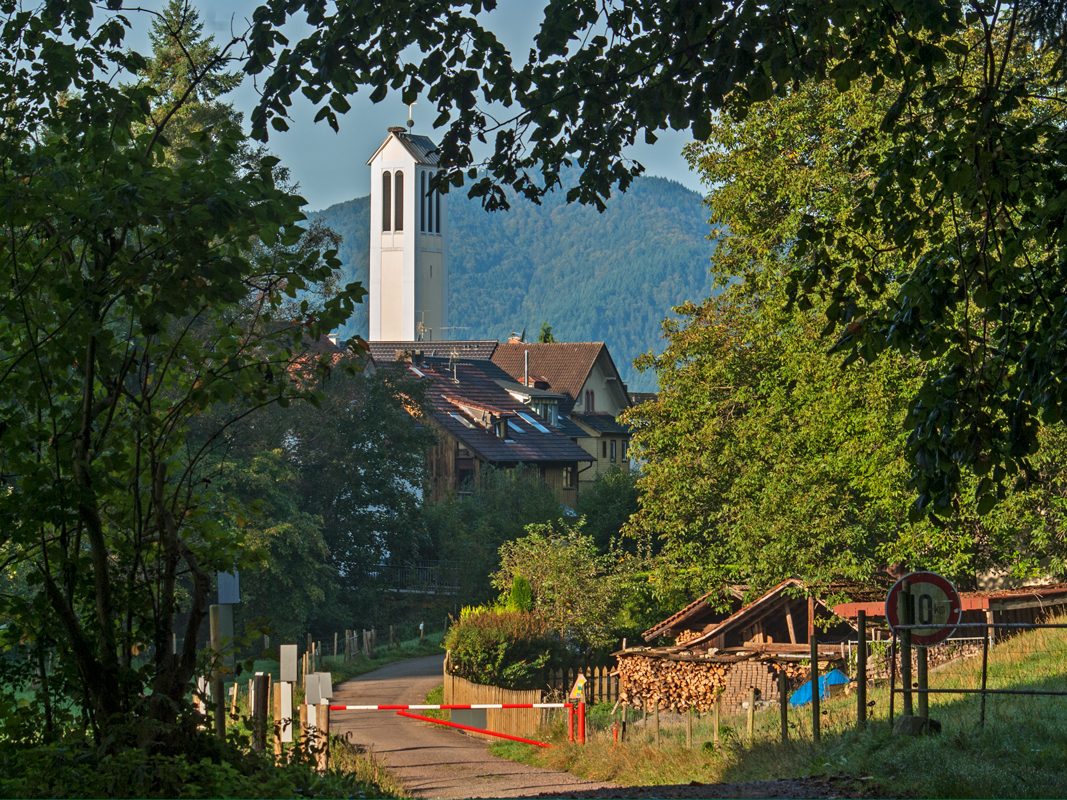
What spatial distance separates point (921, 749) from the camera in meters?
8.84

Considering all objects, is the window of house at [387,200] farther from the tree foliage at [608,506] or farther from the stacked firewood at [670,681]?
the stacked firewood at [670,681]

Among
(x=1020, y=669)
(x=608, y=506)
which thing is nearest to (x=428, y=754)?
(x=1020, y=669)

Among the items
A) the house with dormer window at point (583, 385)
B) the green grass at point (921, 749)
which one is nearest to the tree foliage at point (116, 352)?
the green grass at point (921, 749)

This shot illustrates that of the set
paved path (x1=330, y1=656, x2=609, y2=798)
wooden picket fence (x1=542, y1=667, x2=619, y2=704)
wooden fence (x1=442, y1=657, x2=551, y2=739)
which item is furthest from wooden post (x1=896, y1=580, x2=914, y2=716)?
wooden picket fence (x1=542, y1=667, x2=619, y2=704)

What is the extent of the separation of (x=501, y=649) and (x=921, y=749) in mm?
18925

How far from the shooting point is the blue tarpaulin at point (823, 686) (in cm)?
2280

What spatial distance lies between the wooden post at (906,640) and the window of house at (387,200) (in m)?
90.9

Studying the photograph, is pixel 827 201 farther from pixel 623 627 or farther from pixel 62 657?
pixel 62 657

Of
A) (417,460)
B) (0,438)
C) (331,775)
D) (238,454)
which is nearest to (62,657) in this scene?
(0,438)

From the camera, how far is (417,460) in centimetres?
4138

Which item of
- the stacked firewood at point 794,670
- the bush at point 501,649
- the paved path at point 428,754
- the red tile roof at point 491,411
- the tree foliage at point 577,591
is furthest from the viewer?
the red tile roof at point 491,411

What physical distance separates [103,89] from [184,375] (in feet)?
6.25

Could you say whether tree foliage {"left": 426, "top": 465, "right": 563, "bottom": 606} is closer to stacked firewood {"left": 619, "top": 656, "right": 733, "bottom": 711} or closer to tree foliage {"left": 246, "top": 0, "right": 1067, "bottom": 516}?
stacked firewood {"left": 619, "top": 656, "right": 733, "bottom": 711}

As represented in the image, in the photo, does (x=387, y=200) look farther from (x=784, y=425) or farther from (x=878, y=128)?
(x=878, y=128)
